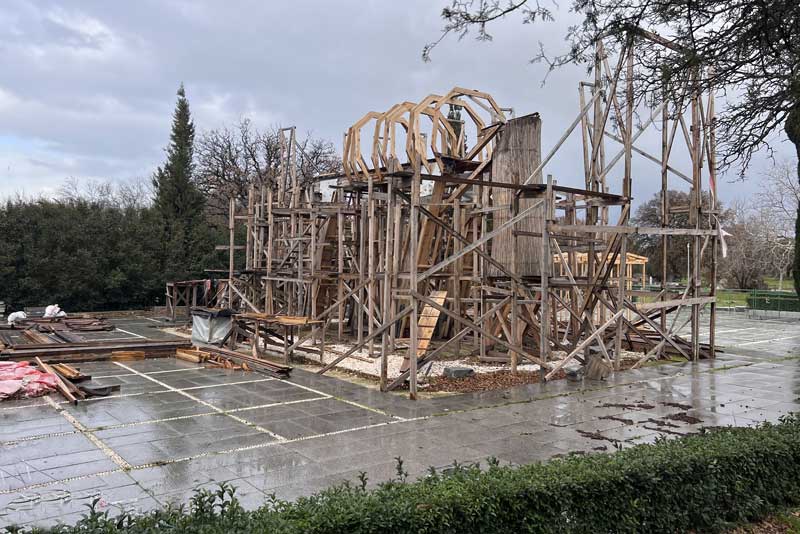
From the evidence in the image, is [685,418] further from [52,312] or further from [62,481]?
[52,312]

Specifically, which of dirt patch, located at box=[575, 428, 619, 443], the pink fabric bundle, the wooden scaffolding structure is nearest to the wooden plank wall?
the wooden scaffolding structure

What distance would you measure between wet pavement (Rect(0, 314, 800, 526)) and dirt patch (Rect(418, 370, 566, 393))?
1.26ft

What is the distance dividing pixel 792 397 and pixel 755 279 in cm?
3678

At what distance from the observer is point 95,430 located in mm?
7629

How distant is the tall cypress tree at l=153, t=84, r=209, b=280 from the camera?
26656 mm

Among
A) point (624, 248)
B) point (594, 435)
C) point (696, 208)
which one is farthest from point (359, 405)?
point (696, 208)

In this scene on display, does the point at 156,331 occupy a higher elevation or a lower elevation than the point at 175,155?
lower

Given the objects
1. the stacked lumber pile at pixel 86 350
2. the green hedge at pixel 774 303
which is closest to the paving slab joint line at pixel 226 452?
the stacked lumber pile at pixel 86 350

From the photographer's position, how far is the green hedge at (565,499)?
3.60 m

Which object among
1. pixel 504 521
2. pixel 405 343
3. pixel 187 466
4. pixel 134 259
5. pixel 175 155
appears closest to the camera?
pixel 504 521

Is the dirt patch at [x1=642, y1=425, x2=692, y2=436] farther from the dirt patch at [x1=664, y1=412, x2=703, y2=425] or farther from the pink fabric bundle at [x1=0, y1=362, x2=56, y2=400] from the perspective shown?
the pink fabric bundle at [x1=0, y1=362, x2=56, y2=400]

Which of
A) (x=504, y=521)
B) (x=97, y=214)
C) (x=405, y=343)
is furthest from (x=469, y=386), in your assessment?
(x=97, y=214)

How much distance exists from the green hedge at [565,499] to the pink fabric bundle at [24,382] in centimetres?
626

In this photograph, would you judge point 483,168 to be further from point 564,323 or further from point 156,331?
point 156,331
